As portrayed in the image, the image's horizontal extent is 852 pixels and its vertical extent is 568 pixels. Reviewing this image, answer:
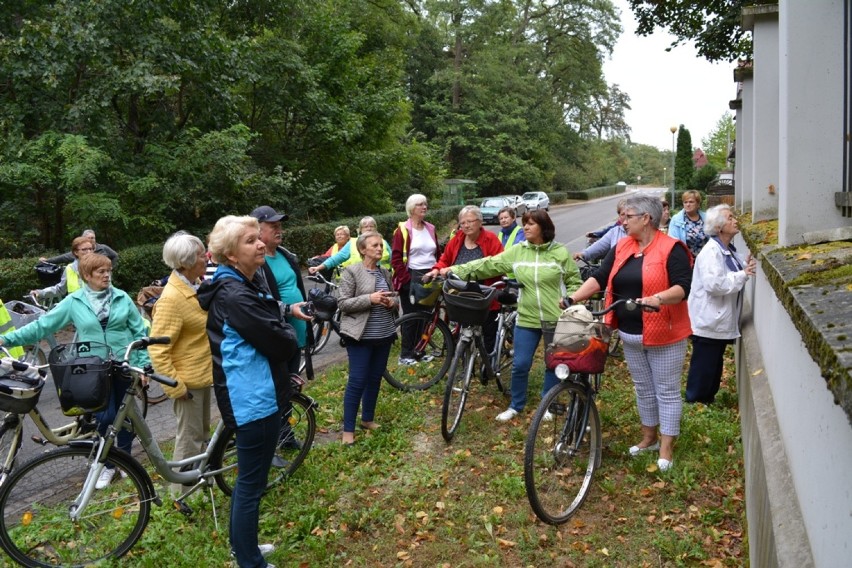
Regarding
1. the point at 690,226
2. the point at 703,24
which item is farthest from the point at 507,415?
the point at 703,24

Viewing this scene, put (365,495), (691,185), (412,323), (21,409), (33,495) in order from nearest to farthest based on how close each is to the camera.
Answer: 1. (33,495)
2. (21,409)
3. (365,495)
4. (412,323)
5. (691,185)

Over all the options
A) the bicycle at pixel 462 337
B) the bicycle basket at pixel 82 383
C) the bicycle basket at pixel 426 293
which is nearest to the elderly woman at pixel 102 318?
the bicycle basket at pixel 82 383

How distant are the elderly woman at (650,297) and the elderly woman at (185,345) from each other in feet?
8.69

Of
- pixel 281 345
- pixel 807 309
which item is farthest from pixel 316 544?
pixel 807 309

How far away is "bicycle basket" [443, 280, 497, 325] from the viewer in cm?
560

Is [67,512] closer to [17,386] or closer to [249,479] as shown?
[17,386]

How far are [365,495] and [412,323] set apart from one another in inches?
111

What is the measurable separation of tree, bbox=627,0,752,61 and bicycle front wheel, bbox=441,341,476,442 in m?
11.1

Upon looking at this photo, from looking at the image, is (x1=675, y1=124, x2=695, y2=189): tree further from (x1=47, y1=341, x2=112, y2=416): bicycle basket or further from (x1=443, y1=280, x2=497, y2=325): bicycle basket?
(x1=47, y1=341, x2=112, y2=416): bicycle basket

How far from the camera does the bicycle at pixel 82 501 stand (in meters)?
3.88

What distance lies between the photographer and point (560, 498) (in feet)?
15.1

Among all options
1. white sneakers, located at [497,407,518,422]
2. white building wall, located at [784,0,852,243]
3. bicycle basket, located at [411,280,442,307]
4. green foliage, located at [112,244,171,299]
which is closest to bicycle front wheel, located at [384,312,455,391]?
bicycle basket, located at [411,280,442,307]

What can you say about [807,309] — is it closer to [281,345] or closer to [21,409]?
[281,345]

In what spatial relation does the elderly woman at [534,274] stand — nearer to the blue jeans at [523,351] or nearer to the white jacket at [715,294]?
the blue jeans at [523,351]
